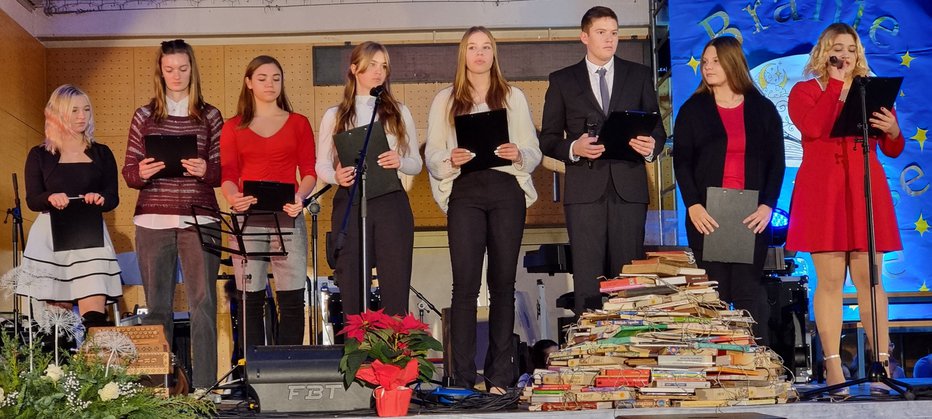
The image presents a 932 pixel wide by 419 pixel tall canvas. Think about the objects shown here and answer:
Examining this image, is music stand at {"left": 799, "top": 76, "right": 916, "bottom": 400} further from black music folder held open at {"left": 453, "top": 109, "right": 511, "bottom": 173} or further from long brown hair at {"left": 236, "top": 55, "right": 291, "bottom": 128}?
long brown hair at {"left": 236, "top": 55, "right": 291, "bottom": 128}

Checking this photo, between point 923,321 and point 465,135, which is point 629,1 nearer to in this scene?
point 923,321

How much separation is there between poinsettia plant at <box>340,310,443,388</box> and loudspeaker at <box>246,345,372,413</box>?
0.17 ft

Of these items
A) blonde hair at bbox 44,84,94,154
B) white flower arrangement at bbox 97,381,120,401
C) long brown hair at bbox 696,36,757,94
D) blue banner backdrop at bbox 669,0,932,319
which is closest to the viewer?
white flower arrangement at bbox 97,381,120,401

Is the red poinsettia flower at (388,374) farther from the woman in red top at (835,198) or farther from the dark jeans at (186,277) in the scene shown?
the woman in red top at (835,198)

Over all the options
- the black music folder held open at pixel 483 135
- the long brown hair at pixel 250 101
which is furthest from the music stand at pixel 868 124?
the long brown hair at pixel 250 101

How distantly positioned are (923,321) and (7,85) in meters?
6.60

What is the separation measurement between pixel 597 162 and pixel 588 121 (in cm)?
19

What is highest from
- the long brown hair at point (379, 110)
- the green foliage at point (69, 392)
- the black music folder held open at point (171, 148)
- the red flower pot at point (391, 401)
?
the long brown hair at point (379, 110)

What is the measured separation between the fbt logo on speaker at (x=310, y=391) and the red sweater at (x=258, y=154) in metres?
1.50

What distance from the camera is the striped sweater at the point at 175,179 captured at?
4559 mm

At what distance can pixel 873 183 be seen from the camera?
4195 mm

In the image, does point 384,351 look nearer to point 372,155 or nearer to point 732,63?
point 372,155

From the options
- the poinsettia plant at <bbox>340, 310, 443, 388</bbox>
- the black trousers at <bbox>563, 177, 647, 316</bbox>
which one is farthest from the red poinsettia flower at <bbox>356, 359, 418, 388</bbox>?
the black trousers at <bbox>563, 177, 647, 316</bbox>

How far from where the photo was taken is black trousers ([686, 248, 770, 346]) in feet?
13.9
